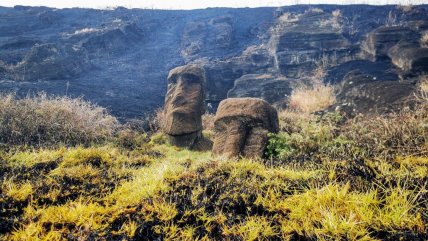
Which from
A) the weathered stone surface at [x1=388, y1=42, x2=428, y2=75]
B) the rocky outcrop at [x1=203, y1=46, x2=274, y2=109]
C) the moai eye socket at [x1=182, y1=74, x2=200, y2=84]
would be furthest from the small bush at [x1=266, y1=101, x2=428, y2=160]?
the rocky outcrop at [x1=203, y1=46, x2=274, y2=109]

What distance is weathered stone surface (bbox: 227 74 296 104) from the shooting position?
1419 cm

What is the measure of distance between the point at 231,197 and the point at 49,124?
577 cm

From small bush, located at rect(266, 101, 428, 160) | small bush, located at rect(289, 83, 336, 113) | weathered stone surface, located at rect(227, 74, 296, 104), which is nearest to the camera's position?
small bush, located at rect(266, 101, 428, 160)

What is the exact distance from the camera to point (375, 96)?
8641mm

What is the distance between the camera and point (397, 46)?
573 inches

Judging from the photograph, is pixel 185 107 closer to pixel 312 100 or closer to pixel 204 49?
pixel 312 100

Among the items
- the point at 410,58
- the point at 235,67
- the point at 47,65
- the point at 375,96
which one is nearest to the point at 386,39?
the point at 410,58

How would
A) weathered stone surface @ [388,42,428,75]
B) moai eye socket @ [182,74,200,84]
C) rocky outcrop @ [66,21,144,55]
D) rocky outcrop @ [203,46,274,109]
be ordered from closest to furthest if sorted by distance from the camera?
moai eye socket @ [182,74,200,84], weathered stone surface @ [388,42,428,75], rocky outcrop @ [203,46,274,109], rocky outcrop @ [66,21,144,55]

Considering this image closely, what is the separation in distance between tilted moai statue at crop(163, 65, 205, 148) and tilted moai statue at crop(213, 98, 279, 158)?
5.77 feet

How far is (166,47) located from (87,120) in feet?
58.3

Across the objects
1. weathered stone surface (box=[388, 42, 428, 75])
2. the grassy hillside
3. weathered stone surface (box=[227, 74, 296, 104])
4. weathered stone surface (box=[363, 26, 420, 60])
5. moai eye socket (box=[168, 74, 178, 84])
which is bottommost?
weathered stone surface (box=[227, 74, 296, 104])

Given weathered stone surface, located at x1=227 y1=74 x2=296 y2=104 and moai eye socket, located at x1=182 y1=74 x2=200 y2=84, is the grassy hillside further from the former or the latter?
weathered stone surface, located at x1=227 y1=74 x2=296 y2=104

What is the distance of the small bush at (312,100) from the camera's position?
11.3 meters

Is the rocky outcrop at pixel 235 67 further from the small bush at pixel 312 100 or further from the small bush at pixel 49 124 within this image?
the small bush at pixel 49 124
